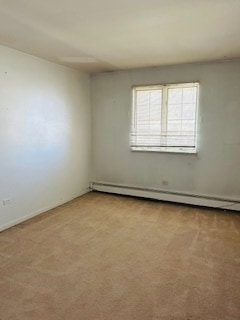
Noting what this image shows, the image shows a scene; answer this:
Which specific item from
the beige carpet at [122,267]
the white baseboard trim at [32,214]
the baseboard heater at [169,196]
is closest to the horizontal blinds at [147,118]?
the baseboard heater at [169,196]

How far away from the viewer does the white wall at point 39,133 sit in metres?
3.41

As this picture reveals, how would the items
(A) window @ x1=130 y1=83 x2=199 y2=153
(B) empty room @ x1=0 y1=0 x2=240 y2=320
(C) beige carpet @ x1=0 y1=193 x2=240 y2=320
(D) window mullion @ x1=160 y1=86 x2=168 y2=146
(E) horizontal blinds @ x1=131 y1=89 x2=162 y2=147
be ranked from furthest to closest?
(E) horizontal blinds @ x1=131 y1=89 x2=162 y2=147
(D) window mullion @ x1=160 y1=86 x2=168 y2=146
(A) window @ x1=130 y1=83 x2=199 y2=153
(B) empty room @ x1=0 y1=0 x2=240 y2=320
(C) beige carpet @ x1=0 y1=193 x2=240 y2=320

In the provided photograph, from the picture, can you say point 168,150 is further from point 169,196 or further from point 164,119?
point 169,196

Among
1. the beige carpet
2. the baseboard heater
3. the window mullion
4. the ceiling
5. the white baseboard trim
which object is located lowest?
the beige carpet

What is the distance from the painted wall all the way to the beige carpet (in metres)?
0.66

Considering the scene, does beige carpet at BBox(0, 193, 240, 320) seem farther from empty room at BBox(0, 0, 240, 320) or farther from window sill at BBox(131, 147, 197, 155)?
window sill at BBox(131, 147, 197, 155)

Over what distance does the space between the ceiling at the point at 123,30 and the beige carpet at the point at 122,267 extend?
242cm

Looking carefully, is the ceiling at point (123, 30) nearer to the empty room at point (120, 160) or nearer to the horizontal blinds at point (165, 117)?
the empty room at point (120, 160)

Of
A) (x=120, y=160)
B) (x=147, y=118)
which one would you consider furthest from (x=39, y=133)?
(x=147, y=118)

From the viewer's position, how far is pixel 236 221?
12.2 feet

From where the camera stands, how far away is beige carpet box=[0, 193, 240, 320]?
75.9 inches

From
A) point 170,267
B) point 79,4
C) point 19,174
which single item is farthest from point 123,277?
point 79,4

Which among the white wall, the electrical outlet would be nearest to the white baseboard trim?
the white wall

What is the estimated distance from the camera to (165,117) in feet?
14.7
